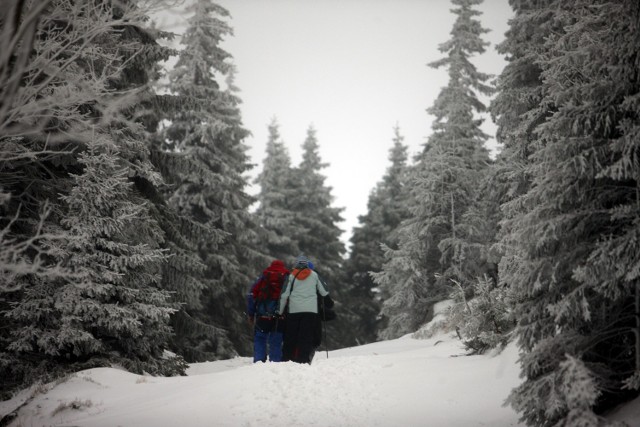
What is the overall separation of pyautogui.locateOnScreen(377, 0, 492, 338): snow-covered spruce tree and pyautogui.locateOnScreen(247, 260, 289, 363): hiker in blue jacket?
11.2 meters

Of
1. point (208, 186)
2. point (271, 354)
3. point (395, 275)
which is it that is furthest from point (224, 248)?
point (271, 354)

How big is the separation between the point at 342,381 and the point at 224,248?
521 inches

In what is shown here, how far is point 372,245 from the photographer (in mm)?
32750

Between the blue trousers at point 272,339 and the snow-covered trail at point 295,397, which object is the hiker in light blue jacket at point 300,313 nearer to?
the blue trousers at point 272,339

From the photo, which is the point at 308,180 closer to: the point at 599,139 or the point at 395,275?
the point at 395,275

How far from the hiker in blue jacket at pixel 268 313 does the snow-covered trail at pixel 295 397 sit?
153 centimetres

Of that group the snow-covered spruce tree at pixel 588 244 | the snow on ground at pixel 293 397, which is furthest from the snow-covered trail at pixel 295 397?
the snow-covered spruce tree at pixel 588 244

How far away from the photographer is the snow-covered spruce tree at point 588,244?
3.89m

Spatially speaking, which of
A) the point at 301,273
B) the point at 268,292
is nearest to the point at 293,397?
the point at 301,273

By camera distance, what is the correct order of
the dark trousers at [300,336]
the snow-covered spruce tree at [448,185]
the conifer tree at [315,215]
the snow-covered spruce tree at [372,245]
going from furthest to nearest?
the snow-covered spruce tree at [372,245] < the conifer tree at [315,215] < the snow-covered spruce tree at [448,185] < the dark trousers at [300,336]

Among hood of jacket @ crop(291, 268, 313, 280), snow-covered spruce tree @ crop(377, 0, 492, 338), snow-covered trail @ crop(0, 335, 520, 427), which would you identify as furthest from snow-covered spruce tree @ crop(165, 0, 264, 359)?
snow-covered trail @ crop(0, 335, 520, 427)

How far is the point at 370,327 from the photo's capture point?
108 feet

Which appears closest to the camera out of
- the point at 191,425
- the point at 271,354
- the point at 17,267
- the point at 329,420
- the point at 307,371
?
the point at 17,267

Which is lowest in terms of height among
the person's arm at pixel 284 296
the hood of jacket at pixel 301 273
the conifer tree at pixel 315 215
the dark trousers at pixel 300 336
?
the dark trousers at pixel 300 336
